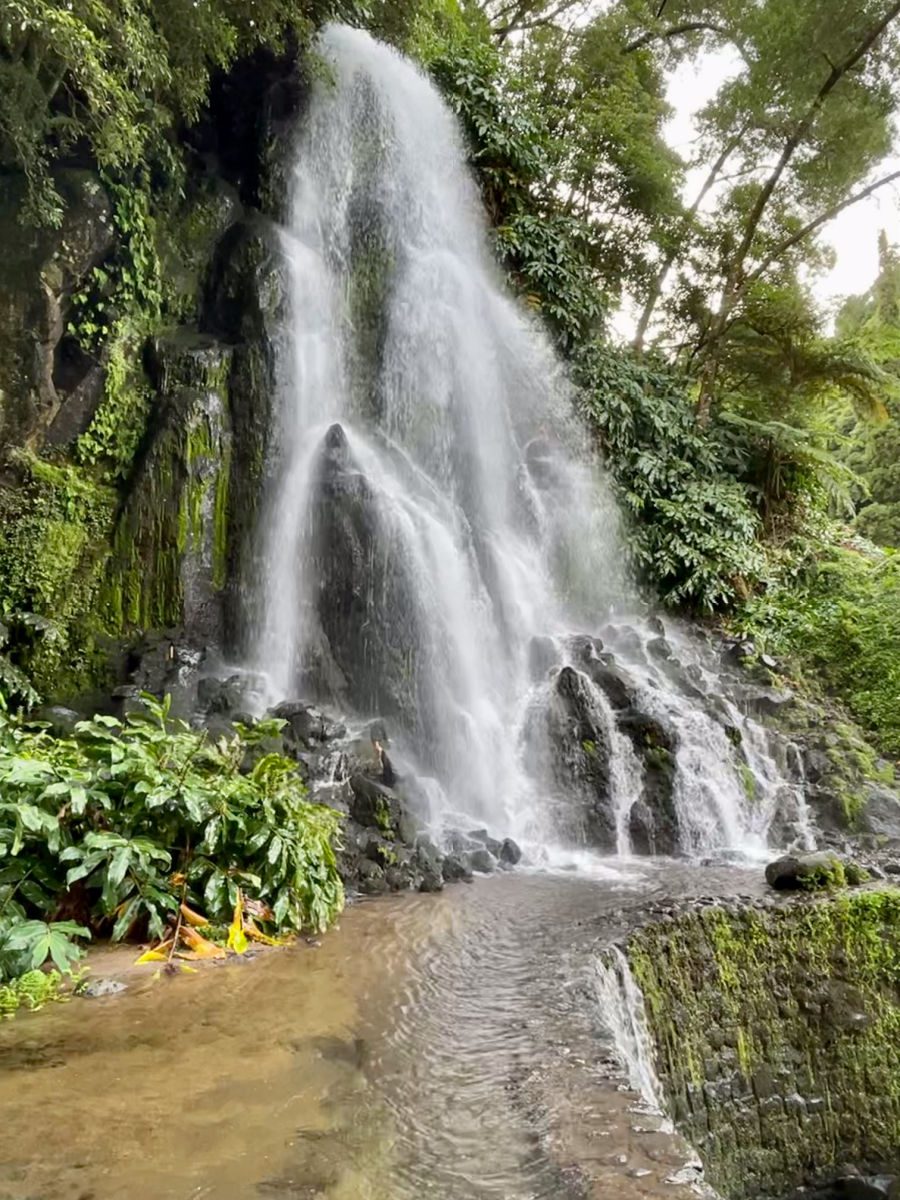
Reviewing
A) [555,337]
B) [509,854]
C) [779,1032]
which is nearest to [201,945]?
[509,854]

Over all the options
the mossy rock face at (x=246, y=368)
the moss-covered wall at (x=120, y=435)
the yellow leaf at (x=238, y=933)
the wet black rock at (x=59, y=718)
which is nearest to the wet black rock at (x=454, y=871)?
the yellow leaf at (x=238, y=933)

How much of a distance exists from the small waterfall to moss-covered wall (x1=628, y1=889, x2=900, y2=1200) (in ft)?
0.37

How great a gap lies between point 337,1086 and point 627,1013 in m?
1.96

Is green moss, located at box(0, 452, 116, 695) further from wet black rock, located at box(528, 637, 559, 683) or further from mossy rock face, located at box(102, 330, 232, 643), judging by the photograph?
wet black rock, located at box(528, 637, 559, 683)

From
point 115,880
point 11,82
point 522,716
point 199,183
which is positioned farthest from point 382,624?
point 199,183

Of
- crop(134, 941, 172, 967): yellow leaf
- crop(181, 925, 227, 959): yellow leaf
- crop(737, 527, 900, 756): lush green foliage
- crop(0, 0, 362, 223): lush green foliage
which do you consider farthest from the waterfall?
crop(134, 941, 172, 967): yellow leaf

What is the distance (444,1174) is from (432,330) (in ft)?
40.2

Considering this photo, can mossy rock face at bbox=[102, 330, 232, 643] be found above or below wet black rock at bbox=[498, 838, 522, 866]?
above

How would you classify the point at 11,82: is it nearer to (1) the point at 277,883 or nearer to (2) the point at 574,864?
(1) the point at 277,883

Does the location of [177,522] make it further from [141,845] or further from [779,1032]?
[779,1032]

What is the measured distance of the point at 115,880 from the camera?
4258 mm

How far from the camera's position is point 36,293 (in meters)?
9.21

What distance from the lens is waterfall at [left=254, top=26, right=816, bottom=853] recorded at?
871cm

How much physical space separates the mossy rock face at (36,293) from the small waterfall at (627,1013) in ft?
27.2
